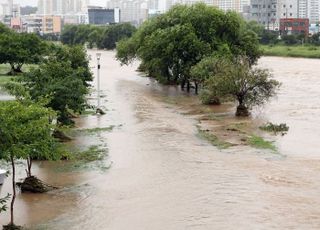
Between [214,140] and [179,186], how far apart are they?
8.61 m

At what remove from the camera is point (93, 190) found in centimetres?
2073

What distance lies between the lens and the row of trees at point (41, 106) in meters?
16.1

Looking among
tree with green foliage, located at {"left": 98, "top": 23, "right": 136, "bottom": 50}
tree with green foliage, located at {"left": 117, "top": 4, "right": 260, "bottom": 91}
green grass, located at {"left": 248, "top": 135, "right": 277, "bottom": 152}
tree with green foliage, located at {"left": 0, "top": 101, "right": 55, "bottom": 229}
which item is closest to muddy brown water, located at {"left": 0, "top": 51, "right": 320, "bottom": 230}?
green grass, located at {"left": 248, "top": 135, "right": 277, "bottom": 152}

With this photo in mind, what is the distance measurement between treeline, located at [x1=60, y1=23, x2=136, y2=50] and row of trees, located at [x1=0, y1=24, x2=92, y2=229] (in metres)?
84.4

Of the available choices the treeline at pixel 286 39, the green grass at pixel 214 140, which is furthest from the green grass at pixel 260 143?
the treeline at pixel 286 39

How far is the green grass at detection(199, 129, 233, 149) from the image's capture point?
2812 centimetres

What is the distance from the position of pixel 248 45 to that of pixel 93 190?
3560 cm

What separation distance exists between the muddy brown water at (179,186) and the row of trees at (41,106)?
1.53 meters

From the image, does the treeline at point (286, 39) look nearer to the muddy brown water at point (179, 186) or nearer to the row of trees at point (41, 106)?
the row of trees at point (41, 106)

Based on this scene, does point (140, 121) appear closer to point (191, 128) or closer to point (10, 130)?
point (191, 128)

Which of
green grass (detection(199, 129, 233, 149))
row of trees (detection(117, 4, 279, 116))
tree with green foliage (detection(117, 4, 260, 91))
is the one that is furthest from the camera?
tree with green foliage (detection(117, 4, 260, 91))

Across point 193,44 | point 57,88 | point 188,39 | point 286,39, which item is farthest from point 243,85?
point 286,39

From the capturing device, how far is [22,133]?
1631cm

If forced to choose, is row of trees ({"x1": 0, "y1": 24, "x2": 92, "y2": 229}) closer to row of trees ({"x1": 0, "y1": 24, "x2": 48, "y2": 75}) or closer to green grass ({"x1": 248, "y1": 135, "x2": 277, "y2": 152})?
green grass ({"x1": 248, "y1": 135, "x2": 277, "y2": 152})
